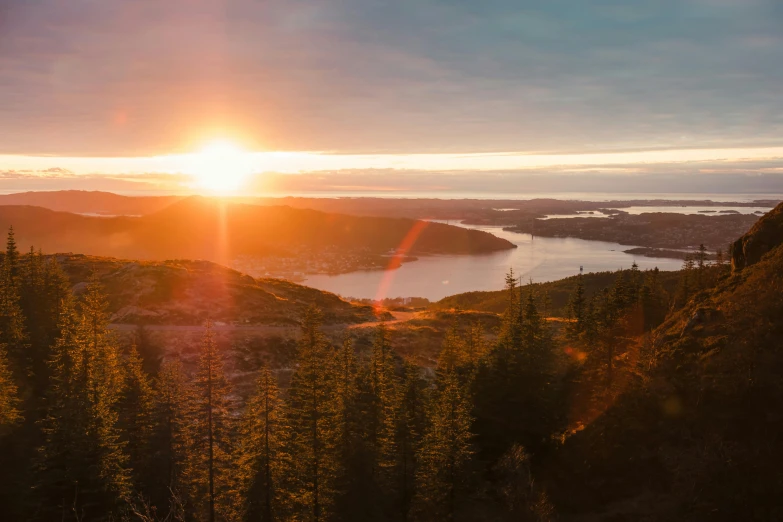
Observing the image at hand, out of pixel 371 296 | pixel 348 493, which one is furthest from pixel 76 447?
pixel 371 296

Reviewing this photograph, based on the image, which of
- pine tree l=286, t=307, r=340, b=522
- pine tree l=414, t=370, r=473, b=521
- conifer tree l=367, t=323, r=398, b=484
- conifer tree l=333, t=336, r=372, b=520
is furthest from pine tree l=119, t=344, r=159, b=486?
pine tree l=414, t=370, r=473, b=521

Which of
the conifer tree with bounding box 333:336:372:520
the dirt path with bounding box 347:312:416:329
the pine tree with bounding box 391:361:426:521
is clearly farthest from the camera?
the dirt path with bounding box 347:312:416:329

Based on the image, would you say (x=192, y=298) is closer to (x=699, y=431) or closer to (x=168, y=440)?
(x=168, y=440)

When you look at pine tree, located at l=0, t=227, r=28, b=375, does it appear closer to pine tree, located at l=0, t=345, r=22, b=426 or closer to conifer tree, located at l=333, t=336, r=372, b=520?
pine tree, located at l=0, t=345, r=22, b=426

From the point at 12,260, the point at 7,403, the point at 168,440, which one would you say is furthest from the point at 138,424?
the point at 12,260

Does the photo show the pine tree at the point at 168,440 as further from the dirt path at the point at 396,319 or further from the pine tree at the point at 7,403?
the dirt path at the point at 396,319

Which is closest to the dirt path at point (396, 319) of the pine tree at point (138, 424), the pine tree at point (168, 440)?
the pine tree at point (138, 424)
